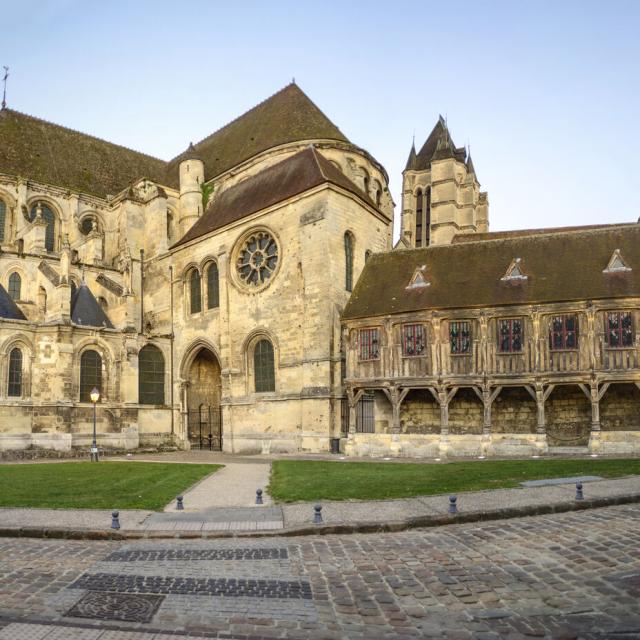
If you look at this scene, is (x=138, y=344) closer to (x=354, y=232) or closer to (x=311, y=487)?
(x=354, y=232)

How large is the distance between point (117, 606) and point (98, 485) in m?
8.69

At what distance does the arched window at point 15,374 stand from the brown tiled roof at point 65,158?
561 inches

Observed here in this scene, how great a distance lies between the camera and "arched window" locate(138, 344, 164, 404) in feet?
100

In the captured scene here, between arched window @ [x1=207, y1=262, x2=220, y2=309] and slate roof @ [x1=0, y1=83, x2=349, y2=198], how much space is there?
759cm

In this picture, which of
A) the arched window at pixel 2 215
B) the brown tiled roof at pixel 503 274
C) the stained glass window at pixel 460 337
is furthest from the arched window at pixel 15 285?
the stained glass window at pixel 460 337

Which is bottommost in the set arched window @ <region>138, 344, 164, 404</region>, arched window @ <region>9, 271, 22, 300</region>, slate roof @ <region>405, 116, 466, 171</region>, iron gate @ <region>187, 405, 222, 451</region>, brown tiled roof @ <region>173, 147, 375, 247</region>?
iron gate @ <region>187, 405, 222, 451</region>

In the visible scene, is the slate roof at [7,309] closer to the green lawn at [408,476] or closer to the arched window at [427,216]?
the green lawn at [408,476]

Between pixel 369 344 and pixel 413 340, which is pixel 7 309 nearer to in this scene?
pixel 369 344

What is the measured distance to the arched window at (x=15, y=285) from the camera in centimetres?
3179

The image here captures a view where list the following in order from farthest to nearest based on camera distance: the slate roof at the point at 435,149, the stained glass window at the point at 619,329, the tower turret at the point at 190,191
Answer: the slate roof at the point at 435,149, the tower turret at the point at 190,191, the stained glass window at the point at 619,329

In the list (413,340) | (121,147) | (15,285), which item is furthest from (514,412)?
(121,147)

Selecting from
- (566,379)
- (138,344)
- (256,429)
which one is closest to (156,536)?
(566,379)

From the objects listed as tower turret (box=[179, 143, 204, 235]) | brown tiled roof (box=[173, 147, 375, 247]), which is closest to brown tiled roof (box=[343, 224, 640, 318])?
brown tiled roof (box=[173, 147, 375, 247])

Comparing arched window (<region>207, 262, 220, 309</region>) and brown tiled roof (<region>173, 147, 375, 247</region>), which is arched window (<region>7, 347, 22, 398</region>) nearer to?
arched window (<region>207, 262, 220, 309</region>)
